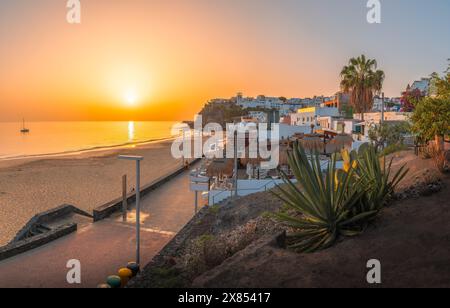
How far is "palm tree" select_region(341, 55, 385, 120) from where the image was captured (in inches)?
1035

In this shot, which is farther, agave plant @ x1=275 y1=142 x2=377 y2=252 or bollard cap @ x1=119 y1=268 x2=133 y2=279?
bollard cap @ x1=119 y1=268 x2=133 y2=279

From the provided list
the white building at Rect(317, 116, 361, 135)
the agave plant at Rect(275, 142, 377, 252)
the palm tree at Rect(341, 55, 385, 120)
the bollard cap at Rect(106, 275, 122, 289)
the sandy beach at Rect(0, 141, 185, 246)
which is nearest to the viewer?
the agave plant at Rect(275, 142, 377, 252)

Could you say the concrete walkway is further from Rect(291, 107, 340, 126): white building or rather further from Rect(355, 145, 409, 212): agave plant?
Rect(291, 107, 340, 126): white building

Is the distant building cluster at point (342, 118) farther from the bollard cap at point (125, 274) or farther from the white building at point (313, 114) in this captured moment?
the bollard cap at point (125, 274)

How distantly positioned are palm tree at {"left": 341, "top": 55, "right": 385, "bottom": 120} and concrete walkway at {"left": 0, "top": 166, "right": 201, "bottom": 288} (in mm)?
20788

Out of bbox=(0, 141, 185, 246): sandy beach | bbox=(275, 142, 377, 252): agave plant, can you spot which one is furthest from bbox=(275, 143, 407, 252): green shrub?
bbox=(0, 141, 185, 246): sandy beach

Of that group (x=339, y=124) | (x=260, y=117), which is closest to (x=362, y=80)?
(x=339, y=124)

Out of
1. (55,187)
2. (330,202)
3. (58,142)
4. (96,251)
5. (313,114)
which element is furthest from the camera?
(58,142)

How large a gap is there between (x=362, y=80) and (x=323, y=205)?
24.8 meters

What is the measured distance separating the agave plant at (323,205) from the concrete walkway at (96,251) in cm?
395

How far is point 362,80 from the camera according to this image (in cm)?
2659

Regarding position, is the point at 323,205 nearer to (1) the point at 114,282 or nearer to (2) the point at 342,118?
(1) the point at 114,282

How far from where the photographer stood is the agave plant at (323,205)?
15.4 ft

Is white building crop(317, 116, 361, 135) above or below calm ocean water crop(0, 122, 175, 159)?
above
